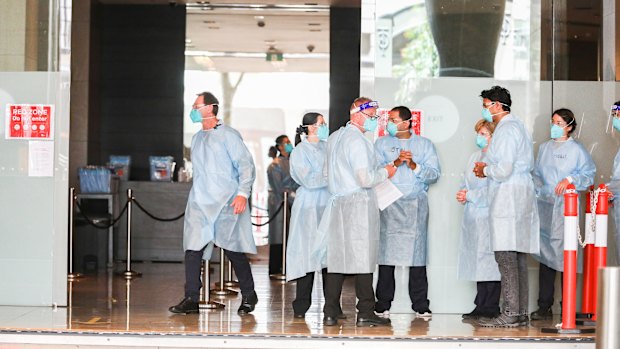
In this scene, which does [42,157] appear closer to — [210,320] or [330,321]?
[210,320]

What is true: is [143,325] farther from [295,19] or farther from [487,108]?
[295,19]

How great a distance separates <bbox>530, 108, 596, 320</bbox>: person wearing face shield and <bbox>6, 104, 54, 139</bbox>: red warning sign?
11.2ft

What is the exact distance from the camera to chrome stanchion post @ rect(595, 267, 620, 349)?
420 centimetres

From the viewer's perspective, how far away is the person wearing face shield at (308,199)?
23.0 ft

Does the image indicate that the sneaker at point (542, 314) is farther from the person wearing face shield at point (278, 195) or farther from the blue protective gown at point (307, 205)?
the person wearing face shield at point (278, 195)

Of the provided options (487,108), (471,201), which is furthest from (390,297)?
(487,108)

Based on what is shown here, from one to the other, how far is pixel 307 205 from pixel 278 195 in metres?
4.00

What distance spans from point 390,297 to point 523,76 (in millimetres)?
1826

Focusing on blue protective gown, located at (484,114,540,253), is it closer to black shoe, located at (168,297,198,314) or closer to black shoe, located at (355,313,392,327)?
black shoe, located at (355,313,392,327)

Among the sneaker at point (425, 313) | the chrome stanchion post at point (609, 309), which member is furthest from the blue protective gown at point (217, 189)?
the chrome stanchion post at point (609, 309)

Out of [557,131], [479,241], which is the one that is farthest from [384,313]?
[557,131]

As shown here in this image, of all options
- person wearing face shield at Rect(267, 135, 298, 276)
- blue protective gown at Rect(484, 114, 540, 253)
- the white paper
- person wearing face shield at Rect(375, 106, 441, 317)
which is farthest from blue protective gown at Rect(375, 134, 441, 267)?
person wearing face shield at Rect(267, 135, 298, 276)

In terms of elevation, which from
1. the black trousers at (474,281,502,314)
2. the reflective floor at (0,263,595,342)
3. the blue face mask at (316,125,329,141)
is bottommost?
the reflective floor at (0,263,595,342)

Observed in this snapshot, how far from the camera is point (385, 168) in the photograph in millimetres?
6641
